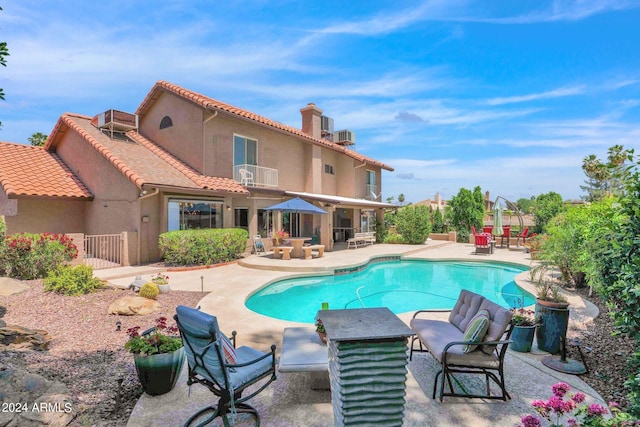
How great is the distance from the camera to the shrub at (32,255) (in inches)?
391

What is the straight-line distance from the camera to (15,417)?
3.27m

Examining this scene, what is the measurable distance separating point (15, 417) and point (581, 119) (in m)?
25.9

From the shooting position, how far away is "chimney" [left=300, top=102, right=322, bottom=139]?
25.6 metres

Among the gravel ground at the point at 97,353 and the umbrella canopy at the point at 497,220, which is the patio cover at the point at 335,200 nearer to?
the umbrella canopy at the point at 497,220

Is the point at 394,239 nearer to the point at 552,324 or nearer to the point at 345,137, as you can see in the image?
the point at 345,137

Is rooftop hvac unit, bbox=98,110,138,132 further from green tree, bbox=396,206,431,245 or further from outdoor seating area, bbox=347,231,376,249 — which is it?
green tree, bbox=396,206,431,245

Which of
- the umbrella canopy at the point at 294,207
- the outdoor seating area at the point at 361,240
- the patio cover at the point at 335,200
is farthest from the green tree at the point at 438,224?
the umbrella canopy at the point at 294,207

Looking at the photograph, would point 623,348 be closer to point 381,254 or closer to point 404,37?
point 404,37

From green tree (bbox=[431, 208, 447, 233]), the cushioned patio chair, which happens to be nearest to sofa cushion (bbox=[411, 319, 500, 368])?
the cushioned patio chair

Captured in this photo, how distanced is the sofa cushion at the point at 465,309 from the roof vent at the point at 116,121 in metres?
19.0

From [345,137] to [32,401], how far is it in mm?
28080

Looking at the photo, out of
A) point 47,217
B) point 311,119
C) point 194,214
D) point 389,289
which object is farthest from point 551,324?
point 311,119

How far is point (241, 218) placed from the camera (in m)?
18.5

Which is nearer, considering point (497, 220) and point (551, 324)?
point (551, 324)
